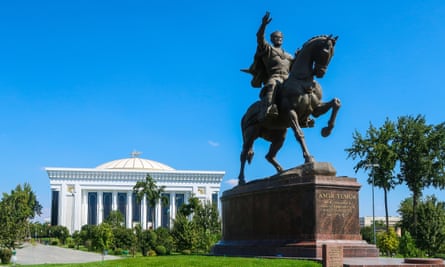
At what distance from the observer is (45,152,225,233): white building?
343ft

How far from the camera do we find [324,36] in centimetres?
1383

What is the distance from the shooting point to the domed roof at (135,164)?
115 metres

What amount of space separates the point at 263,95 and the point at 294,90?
1471mm

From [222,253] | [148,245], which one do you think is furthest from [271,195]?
[148,245]

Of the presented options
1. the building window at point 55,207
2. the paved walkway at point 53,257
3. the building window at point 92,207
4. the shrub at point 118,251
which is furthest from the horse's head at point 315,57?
the building window at point 92,207

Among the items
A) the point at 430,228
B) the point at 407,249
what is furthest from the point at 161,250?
the point at 407,249

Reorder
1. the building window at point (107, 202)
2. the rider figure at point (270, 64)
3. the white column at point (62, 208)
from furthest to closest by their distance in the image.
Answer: the building window at point (107, 202)
the white column at point (62, 208)
the rider figure at point (270, 64)

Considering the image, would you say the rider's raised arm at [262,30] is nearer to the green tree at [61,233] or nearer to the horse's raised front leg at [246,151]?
the horse's raised front leg at [246,151]

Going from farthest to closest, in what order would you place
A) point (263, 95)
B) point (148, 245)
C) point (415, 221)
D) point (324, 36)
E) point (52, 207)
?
point (52, 207) < point (148, 245) < point (415, 221) < point (263, 95) < point (324, 36)

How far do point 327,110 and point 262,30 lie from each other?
2.76 metres

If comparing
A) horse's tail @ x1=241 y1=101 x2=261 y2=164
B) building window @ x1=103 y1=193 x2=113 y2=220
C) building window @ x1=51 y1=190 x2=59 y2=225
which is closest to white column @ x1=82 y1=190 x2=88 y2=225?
building window @ x1=103 y1=193 x2=113 y2=220

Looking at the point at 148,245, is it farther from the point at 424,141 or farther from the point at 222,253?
the point at 222,253

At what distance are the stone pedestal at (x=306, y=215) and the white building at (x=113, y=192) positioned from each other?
297 feet

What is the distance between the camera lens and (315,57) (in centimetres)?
1409
